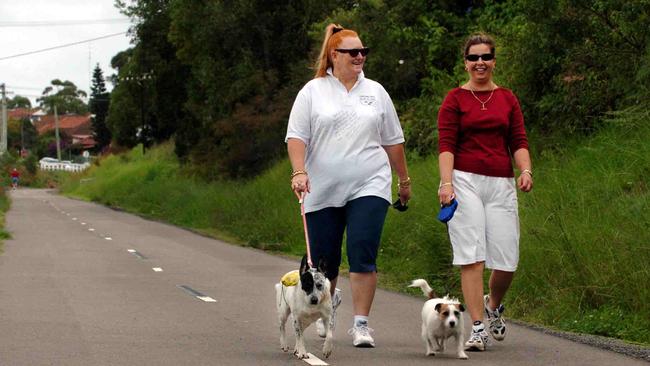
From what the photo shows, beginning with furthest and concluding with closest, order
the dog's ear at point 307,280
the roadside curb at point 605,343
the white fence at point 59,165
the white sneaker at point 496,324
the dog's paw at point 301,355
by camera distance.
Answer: the white fence at point 59,165, the white sneaker at point 496,324, the roadside curb at point 605,343, the dog's paw at point 301,355, the dog's ear at point 307,280

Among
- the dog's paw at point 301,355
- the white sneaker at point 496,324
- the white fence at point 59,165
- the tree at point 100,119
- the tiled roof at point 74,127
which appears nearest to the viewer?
the dog's paw at point 301,355

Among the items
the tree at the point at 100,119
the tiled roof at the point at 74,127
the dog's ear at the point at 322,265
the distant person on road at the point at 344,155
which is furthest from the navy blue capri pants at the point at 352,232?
the tiled roof at the point at 74,127

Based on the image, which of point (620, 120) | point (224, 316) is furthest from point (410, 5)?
point (224, 316)

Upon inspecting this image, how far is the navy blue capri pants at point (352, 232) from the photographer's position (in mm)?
9195

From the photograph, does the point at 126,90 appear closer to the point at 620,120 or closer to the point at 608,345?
the point at 620,120

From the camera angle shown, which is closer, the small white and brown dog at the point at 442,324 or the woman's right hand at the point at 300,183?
the small white and brown dog at the point at 442,324

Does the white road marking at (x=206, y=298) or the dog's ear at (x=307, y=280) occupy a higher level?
the dog's ear at (x=307, y=280)

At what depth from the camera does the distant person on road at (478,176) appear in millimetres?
9109

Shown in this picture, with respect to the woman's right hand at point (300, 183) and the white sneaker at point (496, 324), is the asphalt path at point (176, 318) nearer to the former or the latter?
the white sneaker at point (496, 324)

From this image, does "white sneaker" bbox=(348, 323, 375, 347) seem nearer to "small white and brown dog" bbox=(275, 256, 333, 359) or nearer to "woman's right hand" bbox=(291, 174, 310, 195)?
"small white and brown dog" bbox=(275, 256, 333, 359)

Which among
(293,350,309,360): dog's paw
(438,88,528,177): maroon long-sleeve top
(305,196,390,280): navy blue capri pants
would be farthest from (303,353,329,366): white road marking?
(438,88,528,177): maroon long-sleeve top

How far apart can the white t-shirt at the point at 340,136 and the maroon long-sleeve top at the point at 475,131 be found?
460 mm

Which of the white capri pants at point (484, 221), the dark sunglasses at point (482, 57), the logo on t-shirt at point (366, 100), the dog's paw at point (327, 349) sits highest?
the dark sunglasses at point (482, 57)

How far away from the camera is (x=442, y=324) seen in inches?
349
